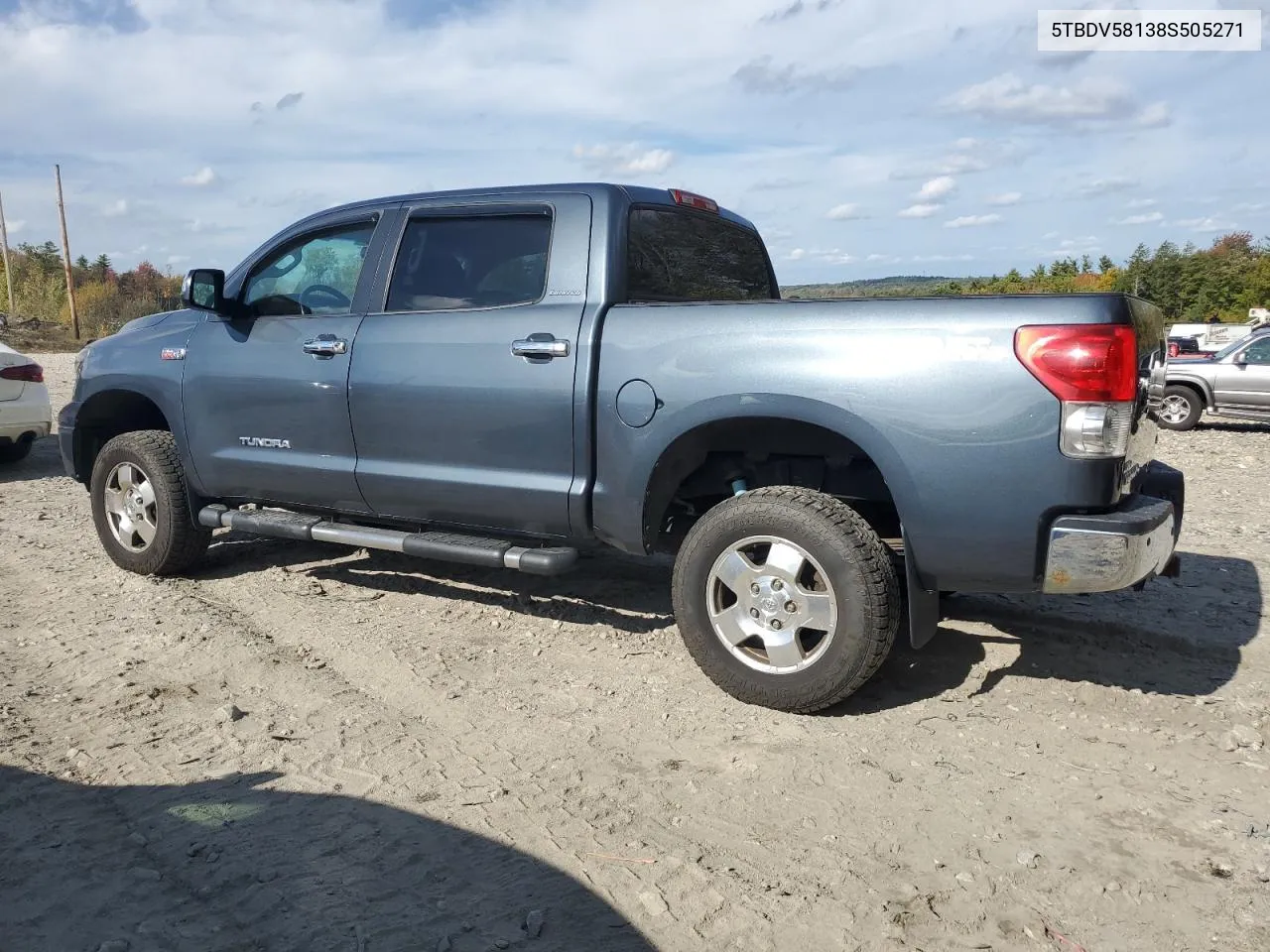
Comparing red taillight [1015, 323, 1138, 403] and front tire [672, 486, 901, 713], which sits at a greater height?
red taillight [1015, 323, 1138, 403]

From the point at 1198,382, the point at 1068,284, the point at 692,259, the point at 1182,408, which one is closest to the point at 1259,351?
the point at 1198,382

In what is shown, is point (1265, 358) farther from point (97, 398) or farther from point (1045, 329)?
point (97, 398)

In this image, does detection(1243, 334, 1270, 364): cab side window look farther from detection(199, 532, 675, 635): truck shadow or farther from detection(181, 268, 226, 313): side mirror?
detection(181, 268, 226, 313): side mirror

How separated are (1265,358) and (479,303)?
13.0 meters

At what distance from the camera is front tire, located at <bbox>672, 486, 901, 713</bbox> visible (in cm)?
372

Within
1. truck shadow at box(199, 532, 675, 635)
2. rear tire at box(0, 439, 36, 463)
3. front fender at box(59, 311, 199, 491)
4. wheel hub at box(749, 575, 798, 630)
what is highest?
front fender at box(59, 311, 199, 491)

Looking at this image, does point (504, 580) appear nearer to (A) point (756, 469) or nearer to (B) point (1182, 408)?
(A) point (756, 469)

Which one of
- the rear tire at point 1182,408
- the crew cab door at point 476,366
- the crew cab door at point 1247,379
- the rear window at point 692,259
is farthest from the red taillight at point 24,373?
the crew cab door at point 1247,379

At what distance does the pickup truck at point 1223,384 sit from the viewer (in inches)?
546

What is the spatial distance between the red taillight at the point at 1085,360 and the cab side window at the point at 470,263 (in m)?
2.08

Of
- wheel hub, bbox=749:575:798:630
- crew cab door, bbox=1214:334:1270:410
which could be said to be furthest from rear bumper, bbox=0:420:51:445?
crew cab door, bbox=1214:334:1270:410

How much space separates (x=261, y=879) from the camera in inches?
110

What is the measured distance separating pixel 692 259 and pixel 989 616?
2.24 metres

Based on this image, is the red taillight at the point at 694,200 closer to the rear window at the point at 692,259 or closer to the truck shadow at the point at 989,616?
the rear window at the point at 692,259
